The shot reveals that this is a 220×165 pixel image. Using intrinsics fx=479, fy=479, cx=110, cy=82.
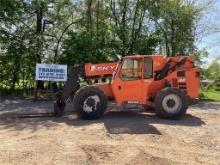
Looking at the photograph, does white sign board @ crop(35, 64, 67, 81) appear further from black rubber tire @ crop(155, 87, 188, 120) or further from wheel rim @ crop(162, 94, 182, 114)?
wheel rim @ crop(162, 94, 182, 114)

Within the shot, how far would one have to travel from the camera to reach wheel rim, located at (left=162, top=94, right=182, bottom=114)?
14.9m

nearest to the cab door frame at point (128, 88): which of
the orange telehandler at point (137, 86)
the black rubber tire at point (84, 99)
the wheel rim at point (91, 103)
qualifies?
the orange telehandler at point (137, 86)

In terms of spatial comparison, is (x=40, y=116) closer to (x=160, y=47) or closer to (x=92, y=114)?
(x=92, y=114)

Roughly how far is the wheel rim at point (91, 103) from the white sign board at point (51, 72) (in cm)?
598

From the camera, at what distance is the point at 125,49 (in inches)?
1067

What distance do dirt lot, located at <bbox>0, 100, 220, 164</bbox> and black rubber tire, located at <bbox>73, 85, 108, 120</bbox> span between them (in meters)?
0.32

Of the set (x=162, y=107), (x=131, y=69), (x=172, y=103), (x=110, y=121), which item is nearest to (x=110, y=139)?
(x=110, y=121)

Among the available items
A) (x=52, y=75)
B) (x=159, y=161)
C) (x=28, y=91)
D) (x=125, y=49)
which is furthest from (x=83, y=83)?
(x=125, y=49)

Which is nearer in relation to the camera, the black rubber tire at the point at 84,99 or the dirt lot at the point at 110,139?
the dirt lot at the point at 110,139

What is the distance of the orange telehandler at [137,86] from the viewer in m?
14.8

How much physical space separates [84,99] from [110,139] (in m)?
4.00

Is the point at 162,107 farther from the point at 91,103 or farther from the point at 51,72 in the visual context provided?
the point at 51,72

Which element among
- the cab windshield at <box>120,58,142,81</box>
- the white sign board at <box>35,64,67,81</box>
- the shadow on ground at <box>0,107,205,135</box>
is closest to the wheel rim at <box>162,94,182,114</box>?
the shadow on ground at <box>0,107,205,135</box>

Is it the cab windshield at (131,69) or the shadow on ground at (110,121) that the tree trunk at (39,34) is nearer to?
the shadow on ground at (110,121)
